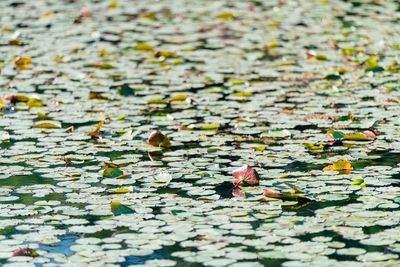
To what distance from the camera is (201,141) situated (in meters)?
4.86

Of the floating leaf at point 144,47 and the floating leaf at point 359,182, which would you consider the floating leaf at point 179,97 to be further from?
the floating leaf at point 359,182

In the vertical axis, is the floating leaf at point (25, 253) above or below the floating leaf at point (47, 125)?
above

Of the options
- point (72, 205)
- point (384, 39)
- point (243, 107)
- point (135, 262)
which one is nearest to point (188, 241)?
point (135, 262)

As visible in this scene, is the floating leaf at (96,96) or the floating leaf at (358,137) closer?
the floating leaf at (358,137)

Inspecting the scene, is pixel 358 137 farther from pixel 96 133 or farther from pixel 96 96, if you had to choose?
pixel 96 96

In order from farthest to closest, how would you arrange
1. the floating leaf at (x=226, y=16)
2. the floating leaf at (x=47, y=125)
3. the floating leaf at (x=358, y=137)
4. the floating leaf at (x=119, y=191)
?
the floating leaf at (x=226, y=16) → the floating leaf at (x=47, y=125) → the floating leaf at (x=358, y=137) → the floating leaf at (x=119, y=191)


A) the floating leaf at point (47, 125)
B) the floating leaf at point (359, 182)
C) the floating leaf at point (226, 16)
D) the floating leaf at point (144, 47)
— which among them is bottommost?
the floating leaf at point (226, 16)

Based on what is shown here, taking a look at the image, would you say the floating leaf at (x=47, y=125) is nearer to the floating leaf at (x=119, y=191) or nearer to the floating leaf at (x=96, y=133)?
the floating leaf at (x=96, y=133)

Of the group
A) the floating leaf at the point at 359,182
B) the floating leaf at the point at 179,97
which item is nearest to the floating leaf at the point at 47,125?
the floating leaf at the point at 179,97

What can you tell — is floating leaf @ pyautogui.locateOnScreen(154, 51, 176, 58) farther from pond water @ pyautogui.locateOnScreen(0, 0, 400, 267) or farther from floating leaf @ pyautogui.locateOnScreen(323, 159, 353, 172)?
floating leaf @ pyautogui.locateOnScreen(323, 159, 353, 172)

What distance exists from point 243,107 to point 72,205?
179 centimetres

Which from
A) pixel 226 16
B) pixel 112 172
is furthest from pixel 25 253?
pixel 226 16

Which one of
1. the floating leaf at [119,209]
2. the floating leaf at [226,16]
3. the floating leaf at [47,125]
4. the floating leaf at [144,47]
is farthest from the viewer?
the floating leaf at [226,16]

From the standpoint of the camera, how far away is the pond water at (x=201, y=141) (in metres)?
3.51
